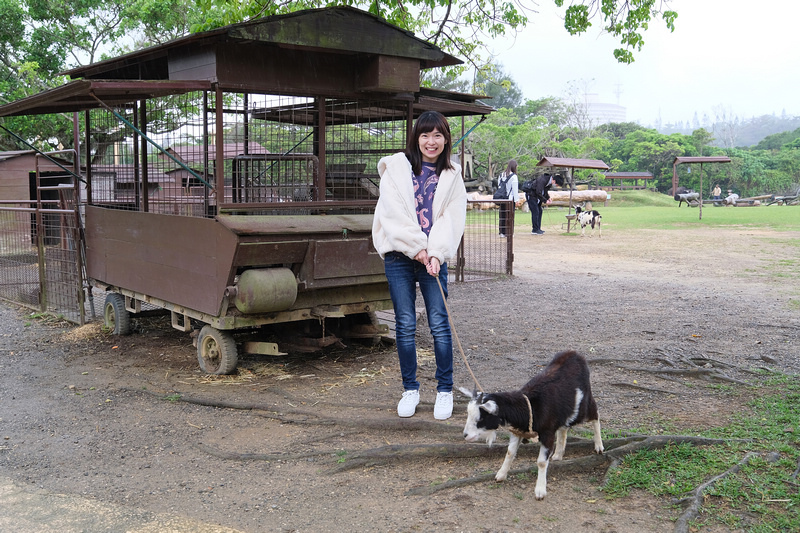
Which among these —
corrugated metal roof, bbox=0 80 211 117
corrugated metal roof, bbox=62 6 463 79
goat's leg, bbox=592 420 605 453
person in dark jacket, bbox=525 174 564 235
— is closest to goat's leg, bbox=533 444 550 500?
goat's leg, bbox=592 420 605 453

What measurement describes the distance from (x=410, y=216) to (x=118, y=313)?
4.71 metres

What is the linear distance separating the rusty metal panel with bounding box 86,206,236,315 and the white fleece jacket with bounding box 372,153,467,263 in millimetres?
1461

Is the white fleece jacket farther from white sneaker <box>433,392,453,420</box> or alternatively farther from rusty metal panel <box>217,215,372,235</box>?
rusty metal panel <box>217,215,372,235</box>

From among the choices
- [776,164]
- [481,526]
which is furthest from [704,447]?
[776,164]

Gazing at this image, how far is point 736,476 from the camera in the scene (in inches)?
144

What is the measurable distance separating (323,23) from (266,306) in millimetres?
2518

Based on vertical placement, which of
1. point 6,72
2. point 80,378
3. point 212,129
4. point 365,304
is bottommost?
point 80,378

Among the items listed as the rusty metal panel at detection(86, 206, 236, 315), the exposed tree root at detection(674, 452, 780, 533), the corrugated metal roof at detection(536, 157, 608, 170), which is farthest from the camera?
the corrugated metal roof at detection(536, 157, 608, 170)

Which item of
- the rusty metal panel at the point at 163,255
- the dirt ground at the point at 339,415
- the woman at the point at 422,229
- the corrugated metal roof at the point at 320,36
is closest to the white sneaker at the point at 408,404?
the woman at the point at 422,229

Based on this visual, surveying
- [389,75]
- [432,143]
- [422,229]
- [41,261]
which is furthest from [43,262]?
[432,143]

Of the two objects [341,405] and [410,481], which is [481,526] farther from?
[341,405]

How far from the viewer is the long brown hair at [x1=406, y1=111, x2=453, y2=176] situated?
4684 millimetres

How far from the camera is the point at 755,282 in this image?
1134 centimetres

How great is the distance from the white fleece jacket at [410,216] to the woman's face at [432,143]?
15cm
